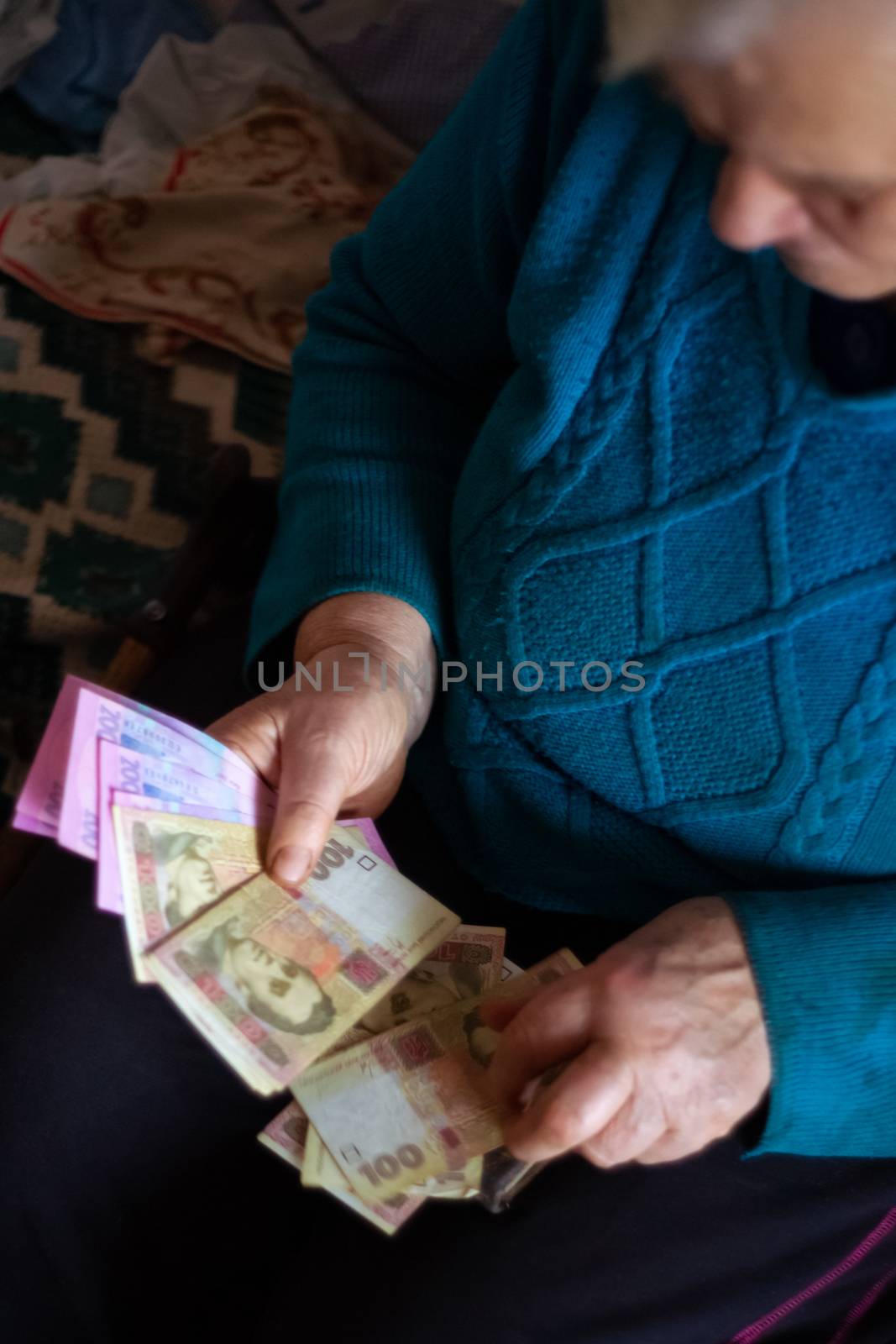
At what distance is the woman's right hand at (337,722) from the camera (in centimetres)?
82

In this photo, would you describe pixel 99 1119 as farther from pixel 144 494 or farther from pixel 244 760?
pixel 144 494

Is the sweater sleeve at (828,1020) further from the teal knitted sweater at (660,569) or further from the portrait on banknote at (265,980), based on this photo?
the portrait on banknote at (265,980)

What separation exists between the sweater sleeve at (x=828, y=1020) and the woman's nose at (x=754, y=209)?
0.47 m

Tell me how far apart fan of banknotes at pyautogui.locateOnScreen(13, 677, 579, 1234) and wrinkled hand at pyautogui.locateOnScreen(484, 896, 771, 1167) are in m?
0.08

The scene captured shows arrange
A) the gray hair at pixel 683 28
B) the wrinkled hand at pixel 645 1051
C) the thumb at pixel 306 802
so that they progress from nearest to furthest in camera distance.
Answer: the gray hair at pixel 683 28 < the wrinkled hand at pixel 645 1051 < the thumb at pixel 306 802

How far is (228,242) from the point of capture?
5.63ft

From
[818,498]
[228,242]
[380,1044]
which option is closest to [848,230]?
[818,498]

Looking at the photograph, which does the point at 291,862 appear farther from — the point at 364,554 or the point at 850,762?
the point at 850,762

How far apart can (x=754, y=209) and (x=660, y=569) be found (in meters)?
0.27

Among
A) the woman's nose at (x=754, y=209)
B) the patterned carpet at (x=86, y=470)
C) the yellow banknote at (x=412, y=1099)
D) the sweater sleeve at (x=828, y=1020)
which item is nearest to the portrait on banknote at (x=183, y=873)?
the yellow banknote at (x=412, y=1099)

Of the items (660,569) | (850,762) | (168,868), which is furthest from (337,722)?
(850,762)

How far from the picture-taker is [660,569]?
78 centimetres

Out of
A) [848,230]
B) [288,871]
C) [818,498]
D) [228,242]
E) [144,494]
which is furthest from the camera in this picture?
[228,242]

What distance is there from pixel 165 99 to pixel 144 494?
0.80 meters
